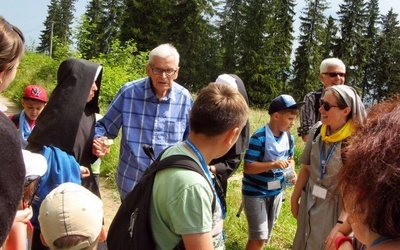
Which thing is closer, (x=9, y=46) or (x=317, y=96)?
(x=9, y=46)

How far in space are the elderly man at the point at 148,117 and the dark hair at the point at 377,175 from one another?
2.38 m

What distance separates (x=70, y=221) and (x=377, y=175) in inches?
52.2

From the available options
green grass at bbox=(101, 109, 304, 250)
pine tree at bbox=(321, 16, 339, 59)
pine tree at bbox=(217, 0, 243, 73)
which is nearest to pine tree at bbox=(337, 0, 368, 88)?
pine tree at bbox=(321, 16, 339, 59)

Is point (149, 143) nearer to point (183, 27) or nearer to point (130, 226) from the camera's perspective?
point (130, 226)

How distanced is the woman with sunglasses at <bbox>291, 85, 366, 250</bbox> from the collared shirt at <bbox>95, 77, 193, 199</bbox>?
44.6 inches

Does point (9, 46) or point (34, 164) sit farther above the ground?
point (9, 46)

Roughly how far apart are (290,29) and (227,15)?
8444 mm

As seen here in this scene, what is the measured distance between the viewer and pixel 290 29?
53.2 m

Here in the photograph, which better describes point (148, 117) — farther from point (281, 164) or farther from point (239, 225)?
point (239, 225)

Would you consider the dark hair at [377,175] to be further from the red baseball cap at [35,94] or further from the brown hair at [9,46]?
the red baseball cap at [35,94]

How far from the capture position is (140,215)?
185 cm

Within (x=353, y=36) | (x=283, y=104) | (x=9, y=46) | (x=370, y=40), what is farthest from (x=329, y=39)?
(x=9, y=46)

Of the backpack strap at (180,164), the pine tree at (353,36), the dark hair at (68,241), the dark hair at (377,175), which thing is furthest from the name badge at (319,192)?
the pine tree at (353,36)

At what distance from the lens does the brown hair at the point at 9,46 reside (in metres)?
1.47
